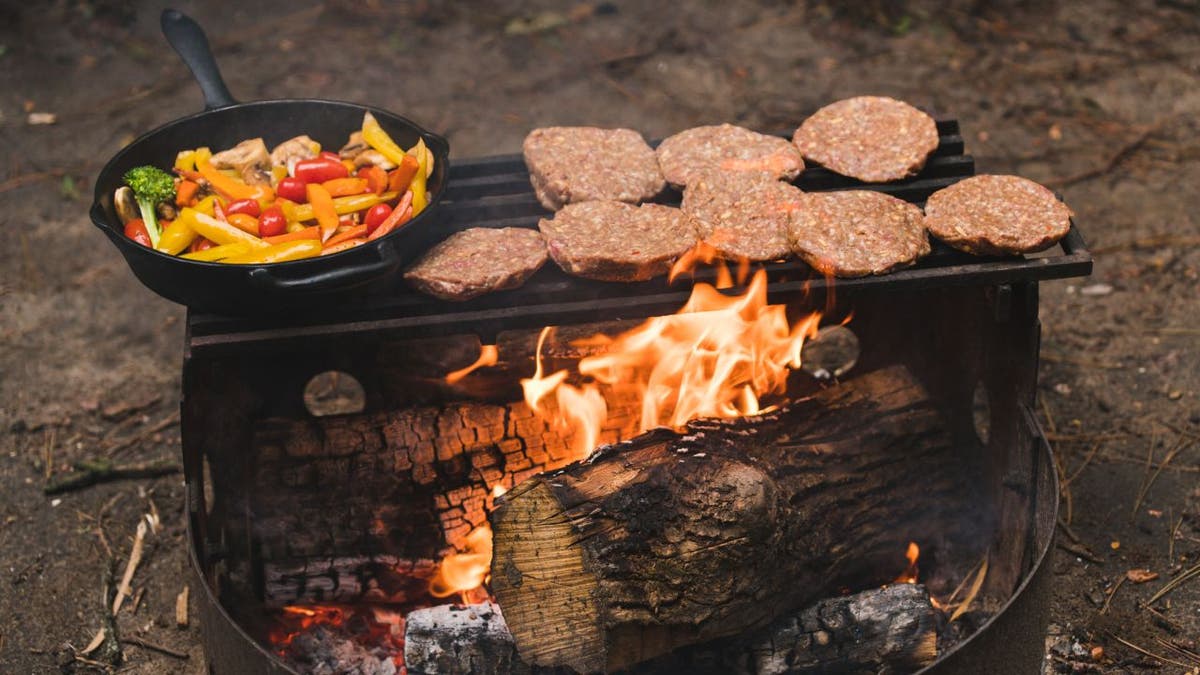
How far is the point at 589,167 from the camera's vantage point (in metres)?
3.93

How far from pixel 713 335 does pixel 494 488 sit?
0.95 meters

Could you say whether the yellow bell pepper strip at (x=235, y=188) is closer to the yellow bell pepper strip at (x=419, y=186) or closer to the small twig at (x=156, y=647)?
the yellow bell pepper strip at (x=419, y=186)

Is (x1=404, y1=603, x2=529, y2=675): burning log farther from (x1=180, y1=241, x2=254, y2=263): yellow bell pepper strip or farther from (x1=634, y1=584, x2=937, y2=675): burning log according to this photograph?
(x1=180, y1=241, x2=254, y2=263): yellow bell pepper strip

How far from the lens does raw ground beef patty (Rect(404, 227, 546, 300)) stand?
3.36 metres

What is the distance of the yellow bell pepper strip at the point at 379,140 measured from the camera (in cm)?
377

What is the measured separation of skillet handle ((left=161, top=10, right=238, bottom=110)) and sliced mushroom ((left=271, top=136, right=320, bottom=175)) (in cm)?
32

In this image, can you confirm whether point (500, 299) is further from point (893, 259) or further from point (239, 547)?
point (239, 547)

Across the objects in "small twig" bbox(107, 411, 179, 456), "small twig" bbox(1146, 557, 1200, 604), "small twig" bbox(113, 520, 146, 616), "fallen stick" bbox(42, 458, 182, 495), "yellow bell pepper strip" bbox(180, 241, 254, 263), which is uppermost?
"yellow bell pepper strip" bbox(180, 241, 254, 263)

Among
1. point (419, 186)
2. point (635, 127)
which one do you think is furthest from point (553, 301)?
point (635, 127)

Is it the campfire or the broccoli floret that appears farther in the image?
the broccoli floret

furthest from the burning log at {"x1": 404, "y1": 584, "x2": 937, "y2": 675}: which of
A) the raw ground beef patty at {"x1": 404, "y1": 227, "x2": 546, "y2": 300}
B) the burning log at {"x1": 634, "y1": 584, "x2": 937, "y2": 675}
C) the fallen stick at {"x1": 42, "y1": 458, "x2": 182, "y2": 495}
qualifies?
the fallen stick at {"x1": 42, "y1": 458, "x2": 182, "y2": 495}

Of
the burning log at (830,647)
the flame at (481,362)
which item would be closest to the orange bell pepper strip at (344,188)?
the flame at (481,362)

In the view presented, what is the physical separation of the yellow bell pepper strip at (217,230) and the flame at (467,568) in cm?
131

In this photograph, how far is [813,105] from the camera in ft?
22.7
